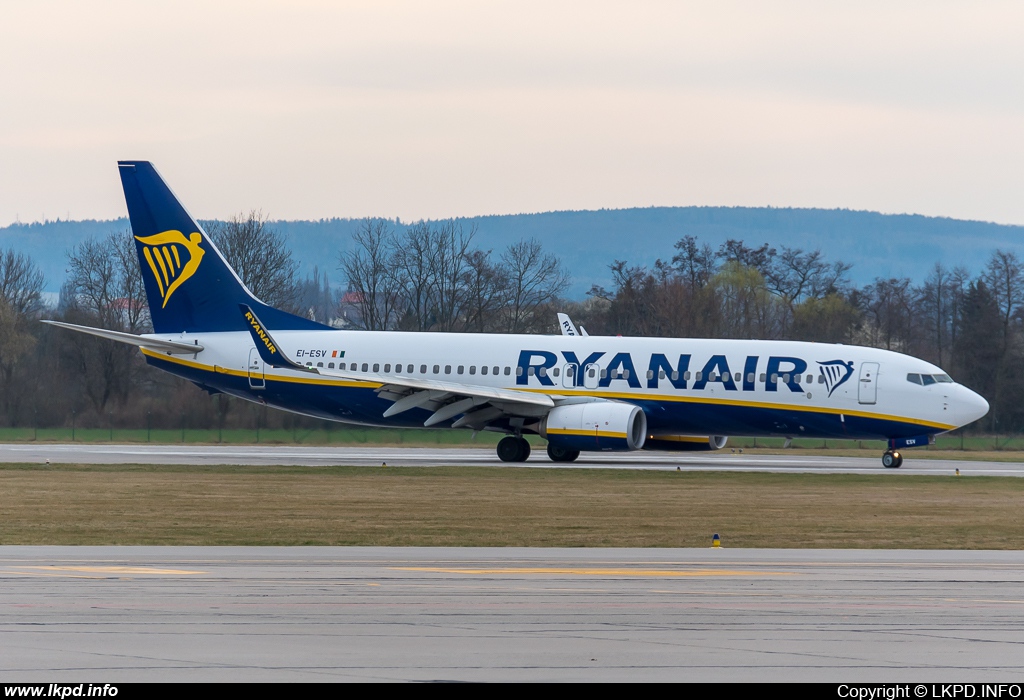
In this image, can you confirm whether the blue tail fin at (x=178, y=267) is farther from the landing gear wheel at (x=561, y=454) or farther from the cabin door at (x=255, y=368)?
the landing gear wheel at (x=561, y=454)

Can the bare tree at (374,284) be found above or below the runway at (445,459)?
above

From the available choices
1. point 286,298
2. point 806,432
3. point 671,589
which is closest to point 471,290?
point 286,298

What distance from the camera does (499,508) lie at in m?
22.8

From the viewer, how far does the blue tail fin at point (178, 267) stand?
41.9m

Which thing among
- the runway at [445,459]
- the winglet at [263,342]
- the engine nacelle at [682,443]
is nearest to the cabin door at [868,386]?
the runway at [445,459]

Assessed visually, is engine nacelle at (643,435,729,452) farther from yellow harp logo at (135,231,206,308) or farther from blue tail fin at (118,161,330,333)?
yellow harp logo at (135,231,206,308)

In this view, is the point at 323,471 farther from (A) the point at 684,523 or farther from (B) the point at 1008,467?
(B) the point at 1008,467

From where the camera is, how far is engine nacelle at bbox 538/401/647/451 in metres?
35.2

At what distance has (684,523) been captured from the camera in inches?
802

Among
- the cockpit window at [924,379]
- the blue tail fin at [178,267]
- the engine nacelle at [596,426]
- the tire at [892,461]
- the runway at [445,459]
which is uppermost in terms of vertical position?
the blue tail fin at [178,267]

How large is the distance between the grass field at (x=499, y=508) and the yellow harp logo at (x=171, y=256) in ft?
34.7

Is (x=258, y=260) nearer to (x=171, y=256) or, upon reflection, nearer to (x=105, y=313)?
(x=105, y=313)

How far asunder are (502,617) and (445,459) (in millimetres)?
27784

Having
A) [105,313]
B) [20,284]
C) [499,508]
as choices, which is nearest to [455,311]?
[105,313]
